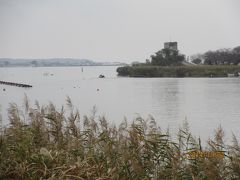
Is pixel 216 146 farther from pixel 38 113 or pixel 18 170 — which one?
pixel 38 113

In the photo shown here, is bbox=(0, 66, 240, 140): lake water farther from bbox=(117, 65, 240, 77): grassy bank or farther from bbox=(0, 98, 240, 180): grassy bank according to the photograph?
bbox=(117, 65, 240, 77): grassy bank

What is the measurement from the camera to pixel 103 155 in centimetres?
615

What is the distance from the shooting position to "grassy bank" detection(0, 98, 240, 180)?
521cm

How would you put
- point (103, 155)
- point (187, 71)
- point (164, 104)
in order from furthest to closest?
1. point (187, 71)
2. point (164, 104)
3. point (103, 155)

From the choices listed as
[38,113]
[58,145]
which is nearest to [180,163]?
[58,145]

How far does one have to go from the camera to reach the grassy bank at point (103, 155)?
521 centimetres

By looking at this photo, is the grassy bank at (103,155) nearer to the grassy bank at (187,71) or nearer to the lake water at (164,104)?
the lake water at (164,104)

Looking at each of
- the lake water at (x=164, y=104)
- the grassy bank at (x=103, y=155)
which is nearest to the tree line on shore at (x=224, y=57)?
the lake water at (x=164, y=104)

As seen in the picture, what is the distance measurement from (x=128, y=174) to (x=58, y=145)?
6.01ft

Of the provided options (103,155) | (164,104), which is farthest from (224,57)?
(103,155)

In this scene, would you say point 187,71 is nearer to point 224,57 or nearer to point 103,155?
point 224,57

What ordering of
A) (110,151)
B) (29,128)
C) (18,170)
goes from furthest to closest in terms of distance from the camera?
(29,128), (110,151), (18,170)

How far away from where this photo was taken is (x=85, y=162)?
17.6 ft

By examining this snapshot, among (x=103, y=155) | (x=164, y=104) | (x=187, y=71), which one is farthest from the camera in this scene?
(x=187, y=71)
